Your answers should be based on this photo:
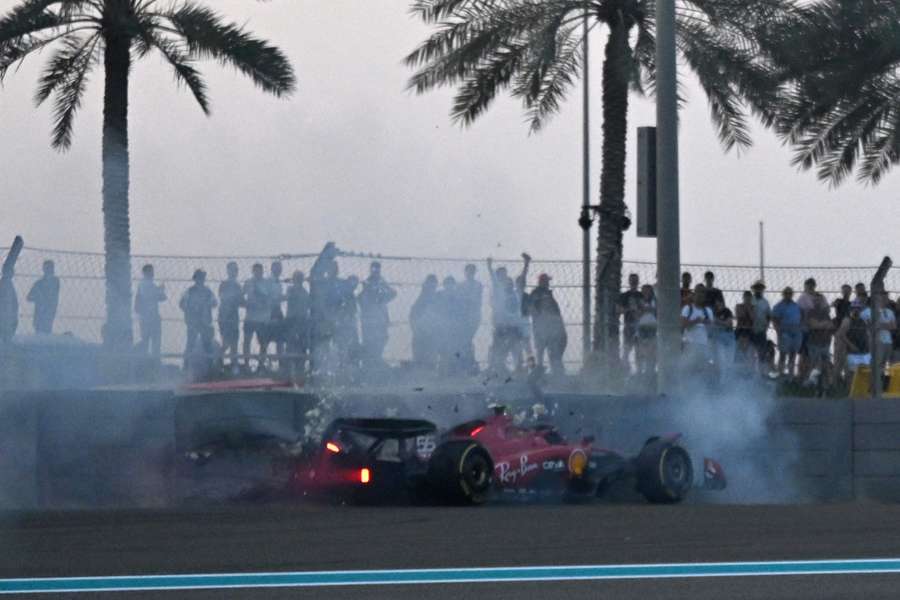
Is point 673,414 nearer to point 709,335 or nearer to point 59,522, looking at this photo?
point 709,335

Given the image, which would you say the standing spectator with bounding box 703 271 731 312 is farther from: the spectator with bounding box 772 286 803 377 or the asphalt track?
the asphalt track

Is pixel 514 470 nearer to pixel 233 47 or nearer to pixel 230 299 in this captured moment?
pixel 230 299

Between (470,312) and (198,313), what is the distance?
2.44 meters

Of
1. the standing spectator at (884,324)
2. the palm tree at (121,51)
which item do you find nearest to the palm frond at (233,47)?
the palm tree at (121,51)

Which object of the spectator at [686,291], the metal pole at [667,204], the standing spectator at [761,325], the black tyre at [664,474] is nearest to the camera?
the black tyre at [664,474]

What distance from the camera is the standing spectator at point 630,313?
14859mm

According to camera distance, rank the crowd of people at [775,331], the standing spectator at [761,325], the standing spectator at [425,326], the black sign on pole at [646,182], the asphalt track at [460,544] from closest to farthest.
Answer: the asphalt track at [460,544], the standing spectator at [425,326], the black sign on pole at [646,182], the crowd of people at [775,331], the standing spectator at [761,325]

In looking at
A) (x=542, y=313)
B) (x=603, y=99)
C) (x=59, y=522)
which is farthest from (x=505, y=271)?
(x=603, y=99)

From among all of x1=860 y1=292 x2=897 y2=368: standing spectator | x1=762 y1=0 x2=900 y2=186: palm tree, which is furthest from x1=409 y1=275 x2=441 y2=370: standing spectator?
x1=762 y1=0 x2=900 y2=186: palm tree

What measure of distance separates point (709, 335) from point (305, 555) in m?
7.81

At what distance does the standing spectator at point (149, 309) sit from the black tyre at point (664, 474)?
410cm

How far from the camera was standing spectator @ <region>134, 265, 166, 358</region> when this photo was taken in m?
12.8

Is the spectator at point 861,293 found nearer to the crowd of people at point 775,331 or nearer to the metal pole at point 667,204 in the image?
the crowd of people at point 775,331

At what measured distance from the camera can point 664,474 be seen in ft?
40.7
